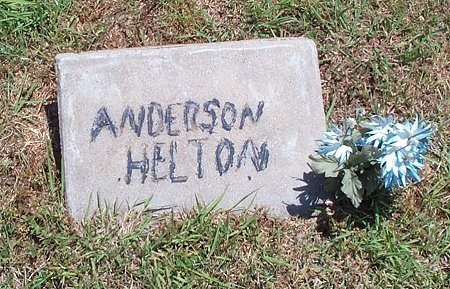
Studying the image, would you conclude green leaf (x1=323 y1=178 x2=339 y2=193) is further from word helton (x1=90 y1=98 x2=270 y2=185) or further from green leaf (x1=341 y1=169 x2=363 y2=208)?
word helton (x1=90 y1=98 x2=270 y2=185)

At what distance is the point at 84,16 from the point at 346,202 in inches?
44.3

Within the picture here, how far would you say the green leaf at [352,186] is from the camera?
2504 mm

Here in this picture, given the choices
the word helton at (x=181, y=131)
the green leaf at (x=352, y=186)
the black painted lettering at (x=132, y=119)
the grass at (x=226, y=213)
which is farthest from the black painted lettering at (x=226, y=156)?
the green leaf at (x=352, y=186)

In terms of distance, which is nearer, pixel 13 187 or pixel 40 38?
pixel 13 187

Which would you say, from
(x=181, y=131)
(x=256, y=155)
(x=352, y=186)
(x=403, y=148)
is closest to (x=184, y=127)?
(x=181, y=131)

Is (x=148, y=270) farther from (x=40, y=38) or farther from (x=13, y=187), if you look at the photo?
(x=40, y=38)

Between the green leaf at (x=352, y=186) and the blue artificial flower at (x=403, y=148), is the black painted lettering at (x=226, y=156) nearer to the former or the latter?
the green leaf at (x=352, y=186)

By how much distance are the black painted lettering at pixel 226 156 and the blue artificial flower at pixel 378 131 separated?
0.45 meters

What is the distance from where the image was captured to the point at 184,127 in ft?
8.67

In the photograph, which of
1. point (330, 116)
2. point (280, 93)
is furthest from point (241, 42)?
point (330, 116)

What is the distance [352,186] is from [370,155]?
12 cm

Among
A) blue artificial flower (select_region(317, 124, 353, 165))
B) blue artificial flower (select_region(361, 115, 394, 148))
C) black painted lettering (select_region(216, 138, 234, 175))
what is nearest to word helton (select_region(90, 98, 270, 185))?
black painted lettering (select_region(216, 138, 234, 175))

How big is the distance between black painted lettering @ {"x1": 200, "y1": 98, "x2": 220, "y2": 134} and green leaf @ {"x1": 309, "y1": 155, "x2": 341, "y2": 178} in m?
0.36

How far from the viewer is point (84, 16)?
115 inches
